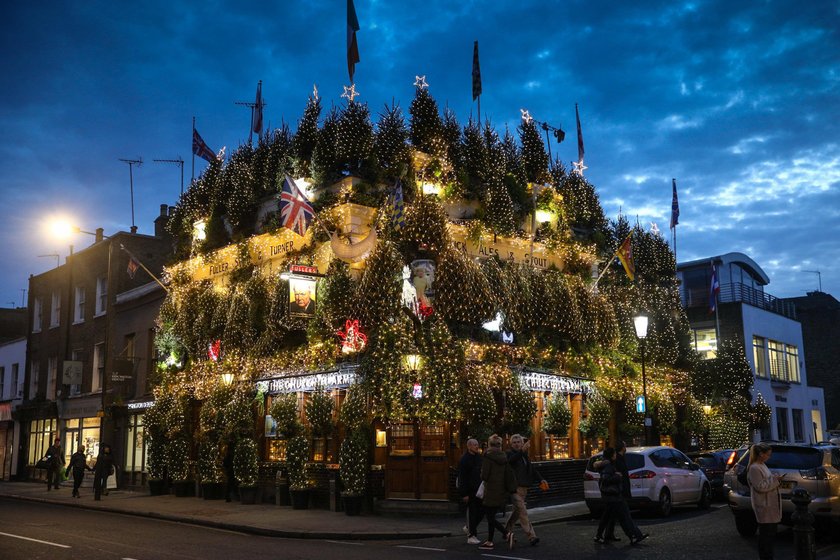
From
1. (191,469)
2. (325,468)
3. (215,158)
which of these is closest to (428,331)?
(325,468)

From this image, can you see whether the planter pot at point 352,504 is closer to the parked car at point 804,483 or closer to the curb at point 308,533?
the curb at point 308,533

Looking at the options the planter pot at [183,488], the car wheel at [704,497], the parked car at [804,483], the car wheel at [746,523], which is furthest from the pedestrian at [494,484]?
the planter pot at [183,488]

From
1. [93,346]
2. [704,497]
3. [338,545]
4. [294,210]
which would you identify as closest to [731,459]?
[704,497]

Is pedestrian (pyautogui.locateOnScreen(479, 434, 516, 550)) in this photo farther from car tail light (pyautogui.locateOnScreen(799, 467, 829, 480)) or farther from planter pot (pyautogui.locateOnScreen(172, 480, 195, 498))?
planter pot (pyautogui.locateOnScreen(172, 480, 195, 498))

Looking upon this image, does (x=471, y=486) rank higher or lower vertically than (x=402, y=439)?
lower

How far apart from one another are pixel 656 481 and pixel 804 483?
15.6 feet

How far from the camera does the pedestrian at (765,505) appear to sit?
10.0 meters

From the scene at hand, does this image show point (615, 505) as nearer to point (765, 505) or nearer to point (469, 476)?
point (469, 476)

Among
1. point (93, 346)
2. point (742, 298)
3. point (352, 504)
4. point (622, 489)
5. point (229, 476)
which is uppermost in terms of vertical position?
point (742, 298)

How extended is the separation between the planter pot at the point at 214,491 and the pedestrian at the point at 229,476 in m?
0.53

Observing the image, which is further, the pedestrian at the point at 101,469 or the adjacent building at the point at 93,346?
the adjacent building at the point at 93,346

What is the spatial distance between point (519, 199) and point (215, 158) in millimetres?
11599

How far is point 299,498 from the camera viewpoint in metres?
20.8

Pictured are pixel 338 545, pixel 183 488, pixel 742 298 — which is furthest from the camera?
pixel 742 298
